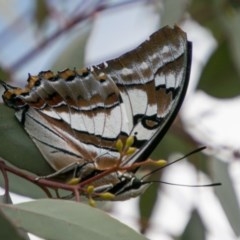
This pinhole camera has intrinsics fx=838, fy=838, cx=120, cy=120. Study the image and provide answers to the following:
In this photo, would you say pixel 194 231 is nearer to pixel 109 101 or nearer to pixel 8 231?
pixel 109 101

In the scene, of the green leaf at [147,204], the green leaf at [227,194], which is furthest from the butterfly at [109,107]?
the green leaf at [147,204]

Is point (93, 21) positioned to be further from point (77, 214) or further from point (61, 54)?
point (77, 214)

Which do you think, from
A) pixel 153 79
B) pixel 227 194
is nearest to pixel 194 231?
pixel 227 194

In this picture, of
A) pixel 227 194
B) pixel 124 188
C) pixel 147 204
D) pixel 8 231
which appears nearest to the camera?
pixel 8 231

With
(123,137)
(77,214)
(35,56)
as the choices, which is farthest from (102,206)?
(35,56)

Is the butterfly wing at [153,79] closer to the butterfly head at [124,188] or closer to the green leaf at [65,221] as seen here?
the butterfly head at [124,188]

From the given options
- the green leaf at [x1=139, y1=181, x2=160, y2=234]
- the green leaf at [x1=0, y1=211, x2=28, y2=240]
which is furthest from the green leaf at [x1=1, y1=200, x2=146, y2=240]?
the green leaf at [x1=139, y1=181, x2=160, y2=234]
